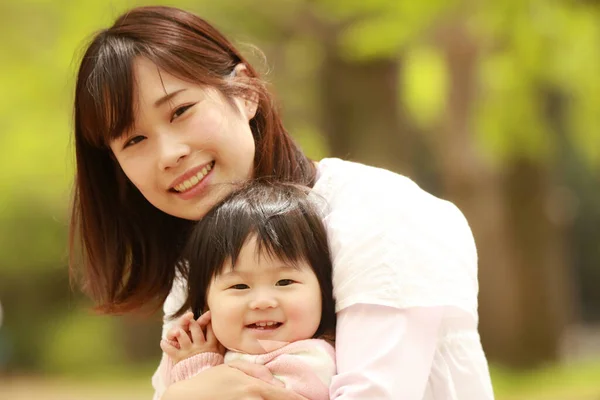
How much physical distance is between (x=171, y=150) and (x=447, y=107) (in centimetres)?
635

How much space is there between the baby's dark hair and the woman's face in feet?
0.41

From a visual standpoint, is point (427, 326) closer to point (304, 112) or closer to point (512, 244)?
point (512, 244)

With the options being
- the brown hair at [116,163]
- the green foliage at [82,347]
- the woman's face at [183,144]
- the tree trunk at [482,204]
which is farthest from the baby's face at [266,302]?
the green foliage at [82,347]

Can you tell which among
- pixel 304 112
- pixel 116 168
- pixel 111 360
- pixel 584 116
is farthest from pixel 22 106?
pixel 116 168

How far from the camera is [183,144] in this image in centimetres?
250

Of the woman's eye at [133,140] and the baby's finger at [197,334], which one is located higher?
the woman's eye at [133,140]

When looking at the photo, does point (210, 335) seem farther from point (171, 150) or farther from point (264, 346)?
point (171, 150)

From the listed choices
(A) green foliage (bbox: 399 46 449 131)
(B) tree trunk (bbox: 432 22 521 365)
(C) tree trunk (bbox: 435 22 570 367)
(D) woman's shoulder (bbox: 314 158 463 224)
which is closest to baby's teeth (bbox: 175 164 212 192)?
(D) woman's shoulder (bbox: 314 158 463 224)

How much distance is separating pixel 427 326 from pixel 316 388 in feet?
0.97

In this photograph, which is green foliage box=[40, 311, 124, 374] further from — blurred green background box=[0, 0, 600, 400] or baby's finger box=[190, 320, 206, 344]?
baby's finger box=[190, 320, 206, 344]

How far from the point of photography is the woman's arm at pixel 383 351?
2.12 metres

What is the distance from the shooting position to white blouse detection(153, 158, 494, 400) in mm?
2150

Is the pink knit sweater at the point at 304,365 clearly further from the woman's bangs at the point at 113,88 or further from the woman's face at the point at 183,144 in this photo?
the woman's bangs at the point at 113,88

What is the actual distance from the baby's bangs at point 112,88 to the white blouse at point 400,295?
562mm
